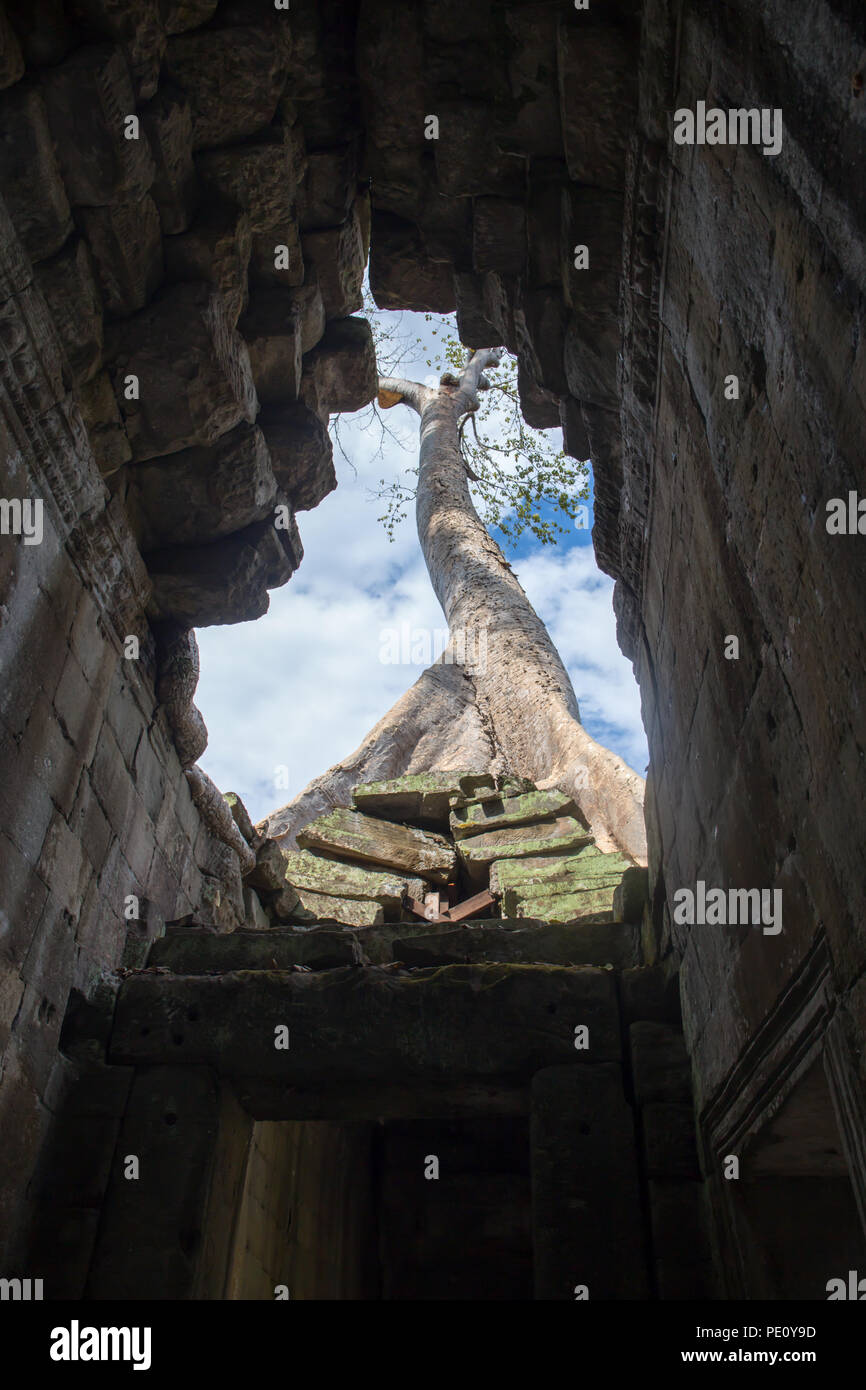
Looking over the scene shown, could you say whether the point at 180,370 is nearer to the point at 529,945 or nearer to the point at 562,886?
the point at 529,945

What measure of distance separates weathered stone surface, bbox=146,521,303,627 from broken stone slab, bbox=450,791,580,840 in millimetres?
4309

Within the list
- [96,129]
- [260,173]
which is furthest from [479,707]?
[96,129]

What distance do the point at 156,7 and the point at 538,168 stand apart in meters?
1.68

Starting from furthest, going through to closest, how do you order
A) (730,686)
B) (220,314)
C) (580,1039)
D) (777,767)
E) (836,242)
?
1. (220,314)
2. (580,1039)
3. (730,686)
4. (777,767)
5. (836,242)

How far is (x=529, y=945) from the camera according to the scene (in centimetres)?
465

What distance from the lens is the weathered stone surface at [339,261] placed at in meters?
4.83

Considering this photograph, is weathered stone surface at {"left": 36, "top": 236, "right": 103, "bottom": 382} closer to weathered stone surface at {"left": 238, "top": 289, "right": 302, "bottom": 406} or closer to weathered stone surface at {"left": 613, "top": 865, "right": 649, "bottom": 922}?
weathered stone surface at {"left": 238, "top": 289, "right": 302, "bottom": 406}

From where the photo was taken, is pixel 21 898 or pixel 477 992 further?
pixel 477 992

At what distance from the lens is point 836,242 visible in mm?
1890

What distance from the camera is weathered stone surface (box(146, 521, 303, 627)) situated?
5.22 meters

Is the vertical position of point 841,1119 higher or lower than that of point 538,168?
lower

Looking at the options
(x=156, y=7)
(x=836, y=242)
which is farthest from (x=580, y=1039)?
(x=156, y=7)

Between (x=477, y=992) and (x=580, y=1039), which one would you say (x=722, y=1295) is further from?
(x=477, y=992)

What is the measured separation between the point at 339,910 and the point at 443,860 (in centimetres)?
133
